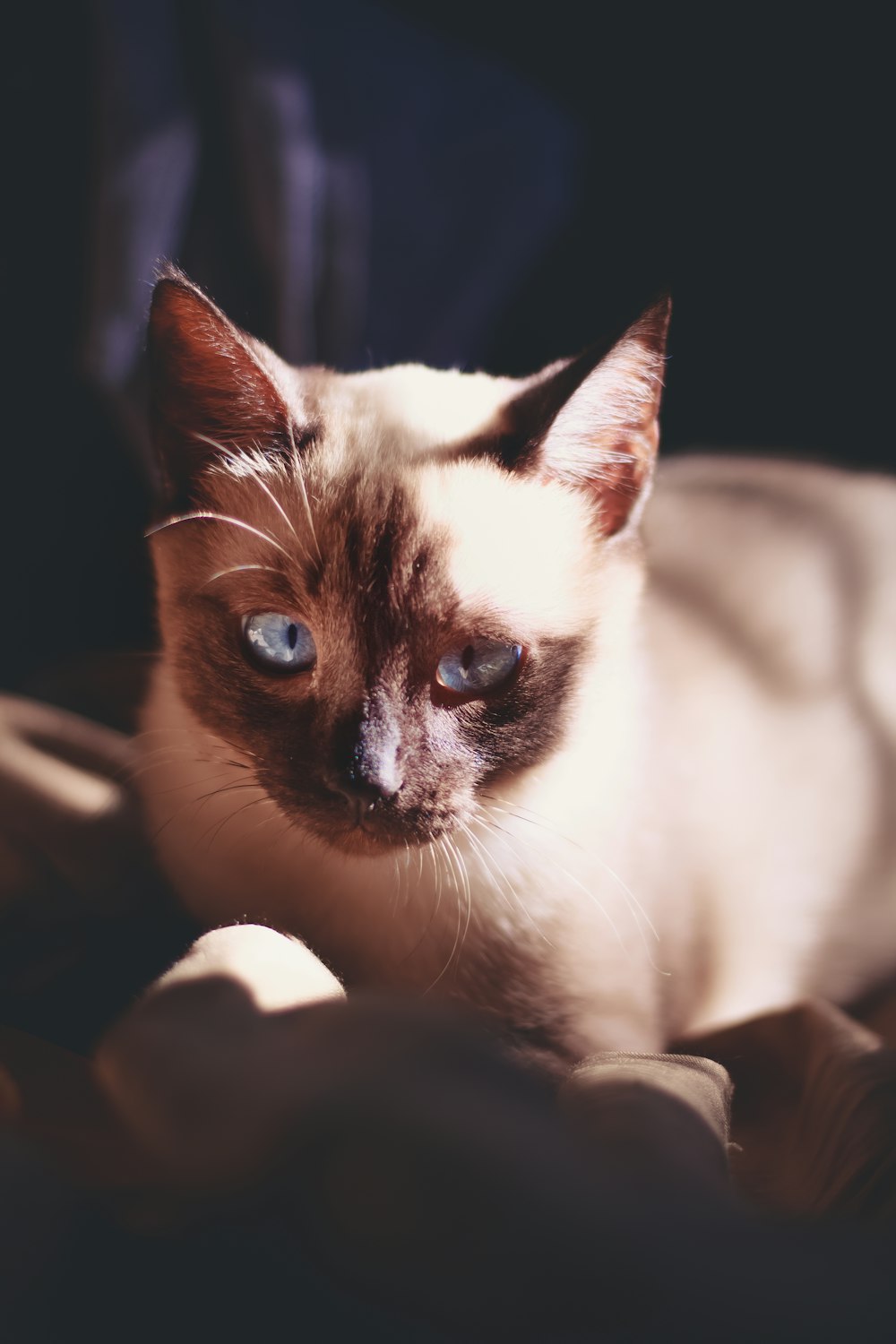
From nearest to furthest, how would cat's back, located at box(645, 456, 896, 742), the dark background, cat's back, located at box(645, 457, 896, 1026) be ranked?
cat's back, located at box(645, 457, 896, 1026) → cat's back, located at box(645, 456, 896, 742) → the dark background

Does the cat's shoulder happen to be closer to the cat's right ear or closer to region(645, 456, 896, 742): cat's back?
region(645, 456, 896, 742): cat's back

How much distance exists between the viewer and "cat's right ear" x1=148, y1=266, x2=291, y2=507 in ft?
2.51

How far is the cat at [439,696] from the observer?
0.76 m

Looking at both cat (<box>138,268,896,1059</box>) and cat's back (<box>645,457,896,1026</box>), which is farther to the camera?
cat's back (<box>645,457,896,1026</box>)

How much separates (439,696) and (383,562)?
11 centimetres

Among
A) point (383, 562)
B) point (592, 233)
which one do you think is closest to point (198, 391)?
point (383, 562)

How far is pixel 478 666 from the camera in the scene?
0.78 metres

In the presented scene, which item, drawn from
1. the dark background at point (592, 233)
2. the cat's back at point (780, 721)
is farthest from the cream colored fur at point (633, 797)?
the dark background at point (592, 233)

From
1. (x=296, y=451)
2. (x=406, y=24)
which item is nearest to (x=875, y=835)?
(x=296, y=451)

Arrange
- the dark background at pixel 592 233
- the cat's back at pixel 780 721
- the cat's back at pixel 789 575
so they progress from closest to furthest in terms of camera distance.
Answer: the cat's back at pixel 780 721 < the cat's back at pixel 789 575 < the dark background at pixel 592 233

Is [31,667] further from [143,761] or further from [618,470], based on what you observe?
[618,470]

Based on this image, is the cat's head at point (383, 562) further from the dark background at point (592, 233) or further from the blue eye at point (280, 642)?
the dark background at point (592, 233)

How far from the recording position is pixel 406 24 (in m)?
1.48

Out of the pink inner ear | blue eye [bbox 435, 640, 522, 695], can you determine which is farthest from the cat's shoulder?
blue eye [bbox 435, 640, 522, 695]
